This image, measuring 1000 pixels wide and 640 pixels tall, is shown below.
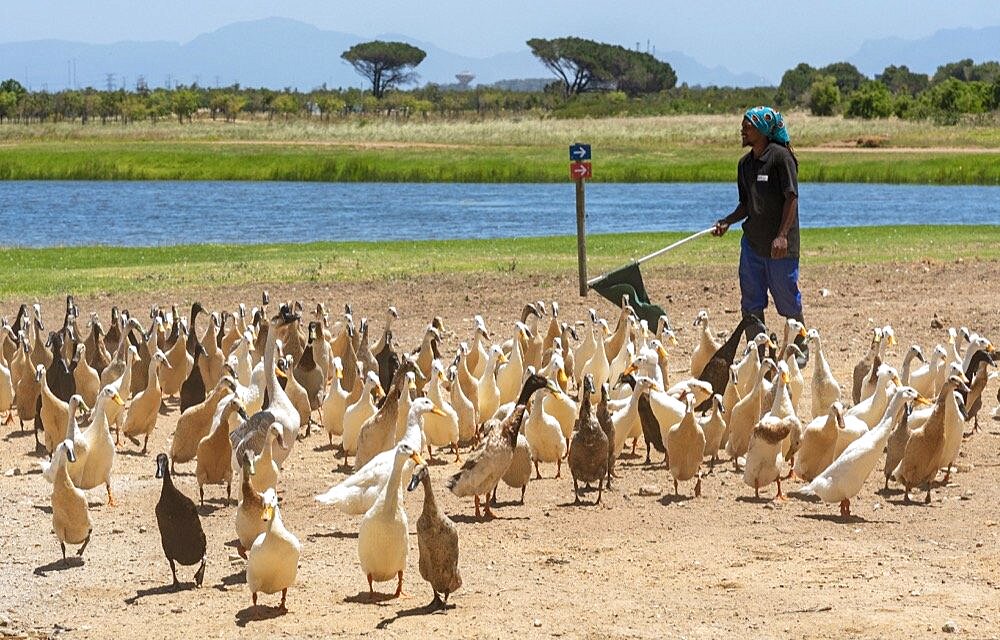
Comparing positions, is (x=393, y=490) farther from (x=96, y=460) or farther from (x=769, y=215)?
(x=769, y=215)

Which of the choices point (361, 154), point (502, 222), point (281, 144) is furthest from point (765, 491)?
point (281, 144)

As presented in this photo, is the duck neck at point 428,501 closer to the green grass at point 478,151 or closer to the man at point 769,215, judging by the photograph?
the man at point 769,215

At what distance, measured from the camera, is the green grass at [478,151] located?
51869mm

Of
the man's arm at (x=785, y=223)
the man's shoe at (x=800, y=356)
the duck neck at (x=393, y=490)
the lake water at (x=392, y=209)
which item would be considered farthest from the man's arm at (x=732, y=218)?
the lake water at (x=392, y=209)

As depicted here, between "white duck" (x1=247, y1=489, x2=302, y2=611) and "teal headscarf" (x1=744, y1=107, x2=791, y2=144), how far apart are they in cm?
628

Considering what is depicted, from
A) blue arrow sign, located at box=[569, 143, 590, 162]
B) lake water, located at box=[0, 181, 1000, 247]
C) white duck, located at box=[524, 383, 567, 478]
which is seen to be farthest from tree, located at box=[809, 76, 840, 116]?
white duck, located at box=[524, 383, 567, 478]

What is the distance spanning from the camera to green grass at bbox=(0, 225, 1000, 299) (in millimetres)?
21172

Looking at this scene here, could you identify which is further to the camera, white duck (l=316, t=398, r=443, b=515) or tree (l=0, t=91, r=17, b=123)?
tree (l=0, t=91, r=17, b=123)

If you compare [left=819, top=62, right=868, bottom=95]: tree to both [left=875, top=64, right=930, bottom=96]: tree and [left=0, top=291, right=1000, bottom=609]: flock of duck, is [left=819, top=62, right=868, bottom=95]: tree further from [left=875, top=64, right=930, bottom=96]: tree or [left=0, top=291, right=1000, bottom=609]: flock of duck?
[left=0, top=291, right=1000, bottom=609]: flock of duck

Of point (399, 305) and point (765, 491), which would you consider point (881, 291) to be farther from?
point (765, 491)

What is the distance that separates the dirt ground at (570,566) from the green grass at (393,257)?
9188 mm

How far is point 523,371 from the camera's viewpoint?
1279 centimetres

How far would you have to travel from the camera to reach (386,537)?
25.2 ft

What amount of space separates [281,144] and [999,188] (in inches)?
1331
